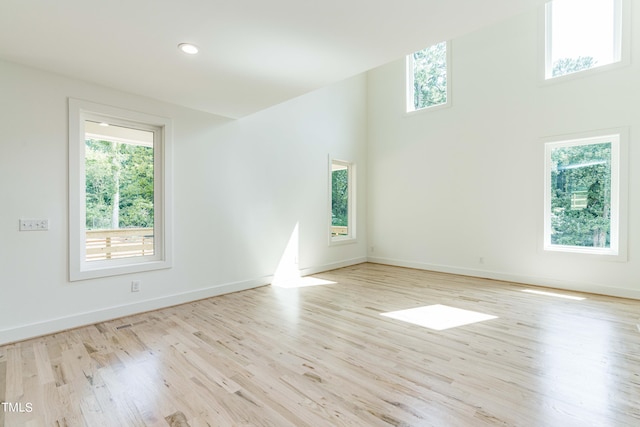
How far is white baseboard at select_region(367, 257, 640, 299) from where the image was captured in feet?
13.2

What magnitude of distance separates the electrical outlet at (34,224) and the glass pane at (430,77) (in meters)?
5.98

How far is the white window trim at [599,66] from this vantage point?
3969 mm

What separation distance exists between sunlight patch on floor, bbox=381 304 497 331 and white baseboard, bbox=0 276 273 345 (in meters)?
2.21

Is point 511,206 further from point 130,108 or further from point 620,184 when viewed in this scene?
point 130,108

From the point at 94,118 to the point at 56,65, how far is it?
60 centimetres

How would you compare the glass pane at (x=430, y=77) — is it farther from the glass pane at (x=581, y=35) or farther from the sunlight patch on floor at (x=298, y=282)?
the sunlight patch on floor at (x=298, y=282)

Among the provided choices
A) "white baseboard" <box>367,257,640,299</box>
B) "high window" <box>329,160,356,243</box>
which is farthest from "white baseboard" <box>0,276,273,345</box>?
"white baseboard" <box>367,257,640,299</box>

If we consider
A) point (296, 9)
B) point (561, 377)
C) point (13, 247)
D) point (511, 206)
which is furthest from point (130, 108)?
point (511, 206)

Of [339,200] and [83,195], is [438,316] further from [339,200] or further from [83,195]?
[83,195]

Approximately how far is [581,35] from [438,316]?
181 inches

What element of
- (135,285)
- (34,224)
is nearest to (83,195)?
(34,224)

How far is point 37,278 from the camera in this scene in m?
2.80

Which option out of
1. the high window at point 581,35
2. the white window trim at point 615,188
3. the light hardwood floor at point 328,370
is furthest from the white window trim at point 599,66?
the light hardwood floor at point 328,370

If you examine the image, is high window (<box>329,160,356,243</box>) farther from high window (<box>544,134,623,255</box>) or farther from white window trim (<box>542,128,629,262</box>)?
white window trim (<box>542,128,629,262</box>)
